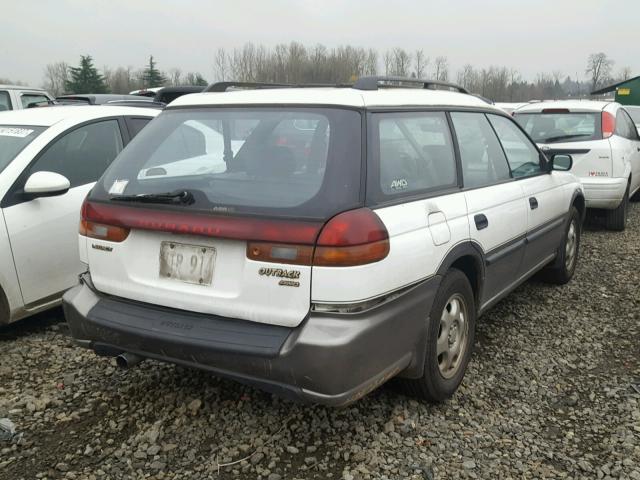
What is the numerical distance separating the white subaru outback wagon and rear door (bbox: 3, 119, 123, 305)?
111cm

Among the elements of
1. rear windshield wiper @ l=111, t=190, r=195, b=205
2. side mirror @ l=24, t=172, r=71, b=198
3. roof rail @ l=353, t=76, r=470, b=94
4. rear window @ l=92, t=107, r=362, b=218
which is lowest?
side mirror @ l=24, t=172, r=71, b=198

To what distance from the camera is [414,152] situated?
2.98 m

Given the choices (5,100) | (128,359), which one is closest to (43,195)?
(128,359)

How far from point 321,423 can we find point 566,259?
A: 333cm

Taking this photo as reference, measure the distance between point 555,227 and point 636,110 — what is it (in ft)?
40.1

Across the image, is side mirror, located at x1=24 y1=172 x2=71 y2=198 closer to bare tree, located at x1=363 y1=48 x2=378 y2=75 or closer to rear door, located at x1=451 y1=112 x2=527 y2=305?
rear door, located at x1=451 y1=112 x2=527 y2=305

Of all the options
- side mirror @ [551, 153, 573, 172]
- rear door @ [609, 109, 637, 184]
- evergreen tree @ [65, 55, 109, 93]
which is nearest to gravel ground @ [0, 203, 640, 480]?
side mirror @ [551, 153, 573, 172]

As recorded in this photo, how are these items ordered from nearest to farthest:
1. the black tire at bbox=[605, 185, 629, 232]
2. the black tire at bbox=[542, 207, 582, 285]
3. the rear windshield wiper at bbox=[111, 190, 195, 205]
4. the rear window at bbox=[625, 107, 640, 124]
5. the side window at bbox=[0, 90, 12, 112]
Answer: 1. the rear windshield wiper at bbox=[111, 190, 195, 205]
2. the black tire at bbox=[542, 207, 582, 285]
3. the black tire at bbox=[605, 185, 629, 232]
4. the side window at bbox=[0, 90, 12, 112]
5. the rear window at bbox=[625, 107, 640, 124]

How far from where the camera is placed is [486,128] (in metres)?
3.87

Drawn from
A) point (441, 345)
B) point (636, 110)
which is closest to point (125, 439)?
point (441, 345)

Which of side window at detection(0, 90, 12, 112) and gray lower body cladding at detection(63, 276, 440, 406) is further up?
side window at detection(0, 90, 12, 112)

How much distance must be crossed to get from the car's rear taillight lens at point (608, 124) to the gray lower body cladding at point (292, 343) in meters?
5.54

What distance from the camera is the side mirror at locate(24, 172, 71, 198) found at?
3848mm

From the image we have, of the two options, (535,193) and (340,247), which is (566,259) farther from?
(340,247)
